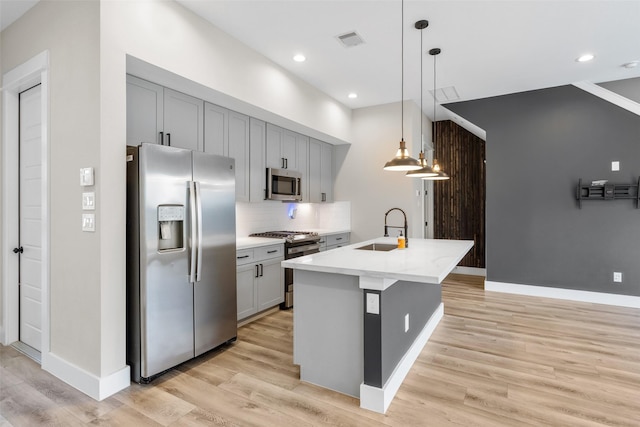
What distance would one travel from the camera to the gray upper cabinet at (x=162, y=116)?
8.96 feet

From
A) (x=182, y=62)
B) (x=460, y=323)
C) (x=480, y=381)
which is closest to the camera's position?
(x=480, y=381)

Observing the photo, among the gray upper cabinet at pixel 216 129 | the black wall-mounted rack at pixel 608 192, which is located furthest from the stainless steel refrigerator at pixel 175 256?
the black wall-mounted rack at pixel 608 192

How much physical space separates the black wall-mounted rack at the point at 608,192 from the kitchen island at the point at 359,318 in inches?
123

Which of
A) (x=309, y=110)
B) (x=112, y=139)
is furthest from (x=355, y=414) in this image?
(x=309, y=110)

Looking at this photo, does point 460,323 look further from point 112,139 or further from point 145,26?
point 145,26

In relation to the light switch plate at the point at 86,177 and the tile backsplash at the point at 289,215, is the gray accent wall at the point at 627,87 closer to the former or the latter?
the tile backsplash at the point at 289,215

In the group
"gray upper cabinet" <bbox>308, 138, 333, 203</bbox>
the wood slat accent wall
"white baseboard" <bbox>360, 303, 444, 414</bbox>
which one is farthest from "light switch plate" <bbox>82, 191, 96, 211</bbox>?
the wood slat accent wall

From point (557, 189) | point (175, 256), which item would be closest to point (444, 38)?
point (557, 189)

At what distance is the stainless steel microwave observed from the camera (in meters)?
4.23

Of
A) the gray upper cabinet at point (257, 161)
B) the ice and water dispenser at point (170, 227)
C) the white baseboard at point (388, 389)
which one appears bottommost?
the white baseboard at point (388, 389)

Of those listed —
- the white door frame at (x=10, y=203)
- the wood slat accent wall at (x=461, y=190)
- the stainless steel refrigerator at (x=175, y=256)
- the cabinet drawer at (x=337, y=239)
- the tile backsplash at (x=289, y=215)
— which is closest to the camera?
the stainless steel refrigerator at (x=175, y=256)

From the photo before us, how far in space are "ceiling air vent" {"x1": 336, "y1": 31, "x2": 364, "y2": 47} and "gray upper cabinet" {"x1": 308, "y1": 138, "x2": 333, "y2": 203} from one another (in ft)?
6.19

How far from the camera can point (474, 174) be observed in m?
6.24

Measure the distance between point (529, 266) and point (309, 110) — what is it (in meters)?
3.87
